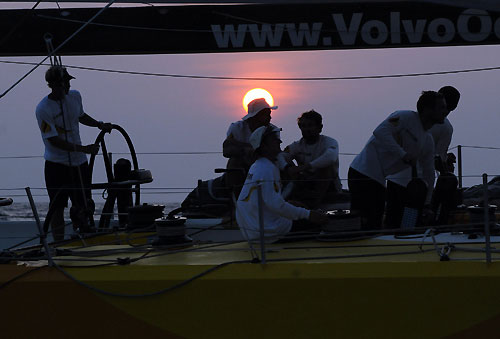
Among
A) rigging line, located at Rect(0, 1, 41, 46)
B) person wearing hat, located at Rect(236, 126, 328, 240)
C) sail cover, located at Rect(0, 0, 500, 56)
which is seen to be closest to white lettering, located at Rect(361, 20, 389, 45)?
sail cover, located at Rect(0, 0, 500, 56)

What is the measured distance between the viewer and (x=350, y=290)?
11.1 ft

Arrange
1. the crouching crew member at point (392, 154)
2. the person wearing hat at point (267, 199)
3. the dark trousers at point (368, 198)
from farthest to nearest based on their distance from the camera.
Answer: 1. the dark trousers at point (368, 198)
2. the crouching crew member at point (392, 154)
3. the person wearing hat at point (267, 199)

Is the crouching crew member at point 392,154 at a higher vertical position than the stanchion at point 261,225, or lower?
higher

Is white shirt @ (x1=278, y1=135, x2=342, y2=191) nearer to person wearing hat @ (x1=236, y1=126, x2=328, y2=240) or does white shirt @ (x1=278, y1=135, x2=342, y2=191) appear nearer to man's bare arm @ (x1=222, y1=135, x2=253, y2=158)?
man's bare arm @ (x1=222, y1=135, x2=253, y2=158)

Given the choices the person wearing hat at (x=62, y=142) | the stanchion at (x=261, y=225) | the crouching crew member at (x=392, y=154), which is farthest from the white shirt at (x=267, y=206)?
the person wearing hat at (x=62, y=142)

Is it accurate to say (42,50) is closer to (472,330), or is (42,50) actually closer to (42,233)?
(42,233)

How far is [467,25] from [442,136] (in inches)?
30.2

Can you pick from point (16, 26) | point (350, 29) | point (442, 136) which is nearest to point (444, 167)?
point (442, 136)

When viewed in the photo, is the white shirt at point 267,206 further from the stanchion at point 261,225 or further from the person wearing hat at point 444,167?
the person wearing hat at point 444,167

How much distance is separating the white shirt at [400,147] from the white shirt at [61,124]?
1.88 meters

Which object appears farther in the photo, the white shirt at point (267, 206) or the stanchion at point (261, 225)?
the white shirt at point (267, 206)

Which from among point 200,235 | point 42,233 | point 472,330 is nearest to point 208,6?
point 200,235

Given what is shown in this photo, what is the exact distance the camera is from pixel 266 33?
5203mm

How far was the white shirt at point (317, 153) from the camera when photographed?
5.08m
